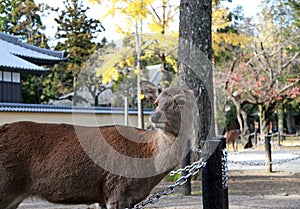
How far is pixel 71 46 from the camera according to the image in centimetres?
3077

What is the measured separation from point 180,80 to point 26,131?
586 cm

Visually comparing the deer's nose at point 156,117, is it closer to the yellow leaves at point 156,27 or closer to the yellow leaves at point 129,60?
the yellow leaves at point 156,27

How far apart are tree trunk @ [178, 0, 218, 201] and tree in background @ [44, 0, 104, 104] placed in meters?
20.9

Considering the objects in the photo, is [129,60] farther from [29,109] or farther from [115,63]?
[29,109]

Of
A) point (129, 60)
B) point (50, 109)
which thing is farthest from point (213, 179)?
point (50, 109)

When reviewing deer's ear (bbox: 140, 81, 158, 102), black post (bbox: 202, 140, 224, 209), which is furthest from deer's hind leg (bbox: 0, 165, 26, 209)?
black post (bbox: 202, 140, 224, 209)

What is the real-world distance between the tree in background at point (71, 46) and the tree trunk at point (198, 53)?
20887 mm

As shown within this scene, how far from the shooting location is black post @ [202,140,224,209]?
3920mm

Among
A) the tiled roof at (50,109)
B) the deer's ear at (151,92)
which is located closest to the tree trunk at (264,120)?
the tiled roof at (50,109)

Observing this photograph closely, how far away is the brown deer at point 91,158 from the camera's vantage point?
3.68 meters

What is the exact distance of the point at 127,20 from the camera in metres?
15.0

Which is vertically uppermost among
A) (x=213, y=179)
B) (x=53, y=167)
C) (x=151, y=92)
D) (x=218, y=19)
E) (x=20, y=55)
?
(x=218, y=19)

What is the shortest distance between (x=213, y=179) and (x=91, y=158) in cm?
112

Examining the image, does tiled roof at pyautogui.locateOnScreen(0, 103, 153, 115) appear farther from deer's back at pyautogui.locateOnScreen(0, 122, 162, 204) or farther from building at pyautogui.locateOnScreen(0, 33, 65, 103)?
deer's back at pyautogui.locateOnScreen(0, 122, 162, 204)
